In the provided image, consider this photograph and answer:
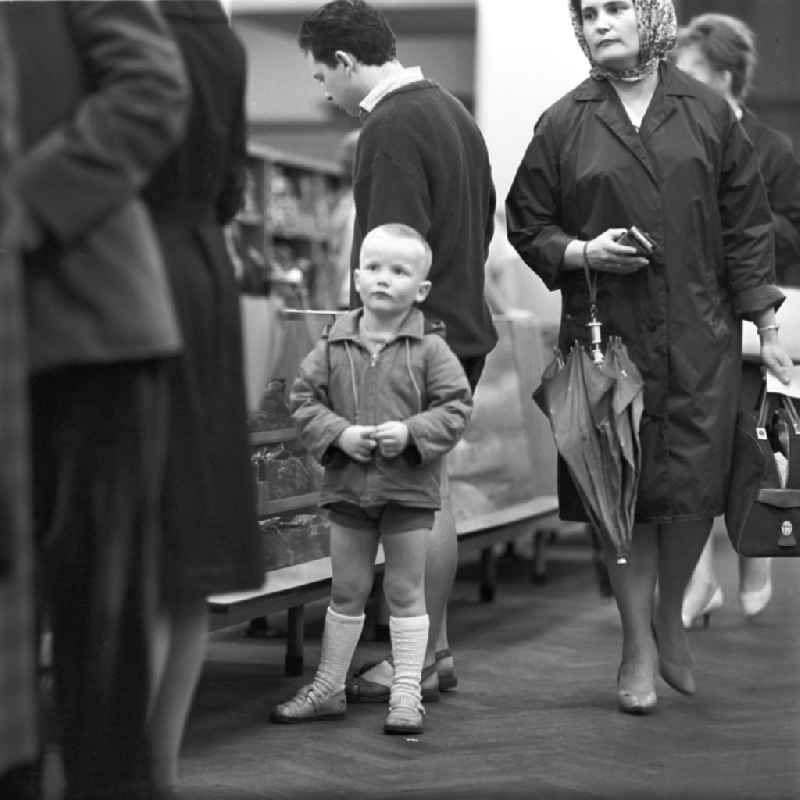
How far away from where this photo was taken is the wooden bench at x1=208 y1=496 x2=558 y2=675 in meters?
4.39

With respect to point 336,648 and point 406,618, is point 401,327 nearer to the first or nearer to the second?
point 406,618

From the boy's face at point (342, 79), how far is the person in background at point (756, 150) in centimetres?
127

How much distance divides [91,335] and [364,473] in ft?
5.23

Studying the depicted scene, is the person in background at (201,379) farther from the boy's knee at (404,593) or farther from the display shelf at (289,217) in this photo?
the display shelf at (289,217)

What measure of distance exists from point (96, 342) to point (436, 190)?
191 cm

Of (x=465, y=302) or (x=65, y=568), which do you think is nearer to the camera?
(x=65, y=568)

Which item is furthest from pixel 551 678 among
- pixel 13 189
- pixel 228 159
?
pixel 13 189

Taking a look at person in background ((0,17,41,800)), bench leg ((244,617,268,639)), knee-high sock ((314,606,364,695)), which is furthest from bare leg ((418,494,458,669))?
person in background ((0,17,41,800))

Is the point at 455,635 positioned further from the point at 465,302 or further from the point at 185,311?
the point at 185,311

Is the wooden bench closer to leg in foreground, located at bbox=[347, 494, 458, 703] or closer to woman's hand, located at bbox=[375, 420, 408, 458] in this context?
leg in foreground, located at bbox=[347, 494, 458, 703]

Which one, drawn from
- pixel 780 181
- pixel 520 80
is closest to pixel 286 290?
pixel 520 80

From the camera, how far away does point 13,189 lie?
7.84 feet

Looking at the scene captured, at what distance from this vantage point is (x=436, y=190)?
4.30 m

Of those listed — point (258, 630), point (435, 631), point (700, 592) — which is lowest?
point (258, 630)
